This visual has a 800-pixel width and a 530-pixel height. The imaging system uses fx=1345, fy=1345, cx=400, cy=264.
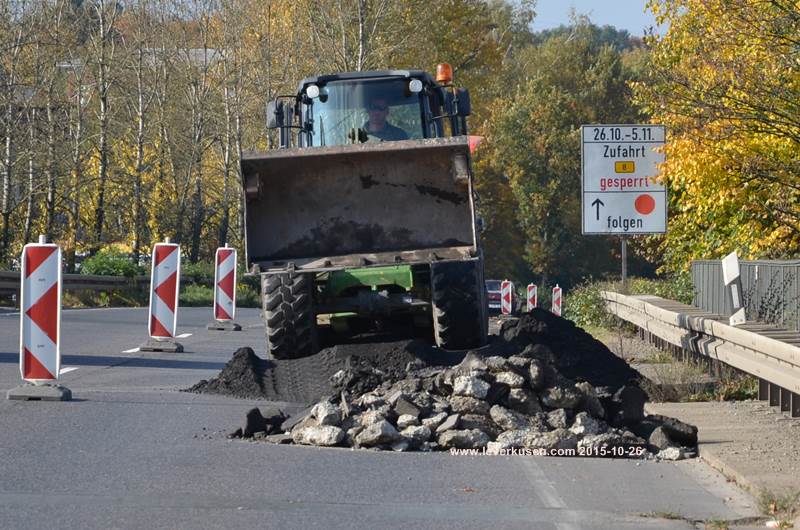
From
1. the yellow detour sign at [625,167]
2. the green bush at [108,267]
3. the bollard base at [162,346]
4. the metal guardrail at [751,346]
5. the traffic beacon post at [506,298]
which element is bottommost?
the traffic beacon post at [506,298]

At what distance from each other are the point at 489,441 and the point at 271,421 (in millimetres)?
1517

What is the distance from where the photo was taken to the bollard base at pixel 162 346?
16188 mm

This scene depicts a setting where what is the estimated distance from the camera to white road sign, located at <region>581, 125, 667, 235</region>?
1773cm

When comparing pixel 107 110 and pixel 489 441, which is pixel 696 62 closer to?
pixel 489 441

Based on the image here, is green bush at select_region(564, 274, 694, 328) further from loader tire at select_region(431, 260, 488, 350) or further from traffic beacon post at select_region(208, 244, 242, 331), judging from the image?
loader tire at select_region(431, 260, 488, 350)

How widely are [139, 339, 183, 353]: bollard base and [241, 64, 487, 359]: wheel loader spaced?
320 cm

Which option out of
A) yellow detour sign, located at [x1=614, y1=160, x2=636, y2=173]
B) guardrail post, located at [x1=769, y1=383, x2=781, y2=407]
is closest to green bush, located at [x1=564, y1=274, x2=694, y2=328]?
yellow detour sign, located at [x1=614, y1=160, x2=636, y2=173]

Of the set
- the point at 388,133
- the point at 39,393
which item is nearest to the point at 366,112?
the point at 388,133

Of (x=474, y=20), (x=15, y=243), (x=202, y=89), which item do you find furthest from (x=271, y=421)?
(x=474, y=20)

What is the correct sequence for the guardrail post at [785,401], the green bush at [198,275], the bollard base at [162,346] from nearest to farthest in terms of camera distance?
the guardrail post at [785,401], the bollard base at [162,346], the green bush at [198,275]

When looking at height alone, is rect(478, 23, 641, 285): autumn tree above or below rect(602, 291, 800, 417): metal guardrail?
above

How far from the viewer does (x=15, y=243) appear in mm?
41156

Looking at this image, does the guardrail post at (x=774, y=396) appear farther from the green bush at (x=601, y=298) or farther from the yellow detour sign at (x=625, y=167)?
the green bush at (x=601, y=298)

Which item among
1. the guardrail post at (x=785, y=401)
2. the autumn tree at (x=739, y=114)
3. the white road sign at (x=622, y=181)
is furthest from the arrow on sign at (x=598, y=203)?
the guardrail post at (x=785, y=401)
